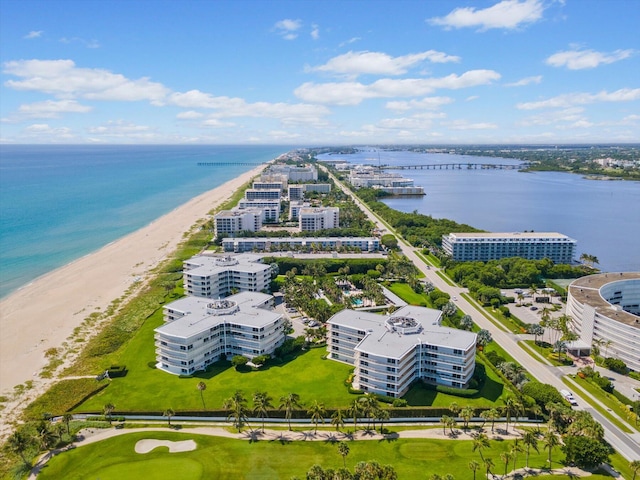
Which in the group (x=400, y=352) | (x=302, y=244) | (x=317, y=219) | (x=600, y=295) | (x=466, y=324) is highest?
(x=317, y=219)

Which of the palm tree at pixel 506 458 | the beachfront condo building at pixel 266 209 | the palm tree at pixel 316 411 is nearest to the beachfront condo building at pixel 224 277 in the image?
the palm tree at pixel 316 411

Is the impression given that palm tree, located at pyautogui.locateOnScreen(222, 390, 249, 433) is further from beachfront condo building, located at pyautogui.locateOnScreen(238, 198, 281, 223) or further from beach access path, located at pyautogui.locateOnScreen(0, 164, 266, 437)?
beachfront condo building, located at pyautogui.locateOnScreen(238, 198, 281, 223)

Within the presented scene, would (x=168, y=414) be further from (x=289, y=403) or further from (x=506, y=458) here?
(x=506, y=458)

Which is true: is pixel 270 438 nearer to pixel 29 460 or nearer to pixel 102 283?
pixel 29 460

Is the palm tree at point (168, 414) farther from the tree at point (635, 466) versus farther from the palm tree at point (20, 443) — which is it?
the tree at point (635, 466)

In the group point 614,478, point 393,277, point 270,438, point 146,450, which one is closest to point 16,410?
point 146,450

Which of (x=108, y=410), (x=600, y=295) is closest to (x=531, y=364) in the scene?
(x=600, y=295)
